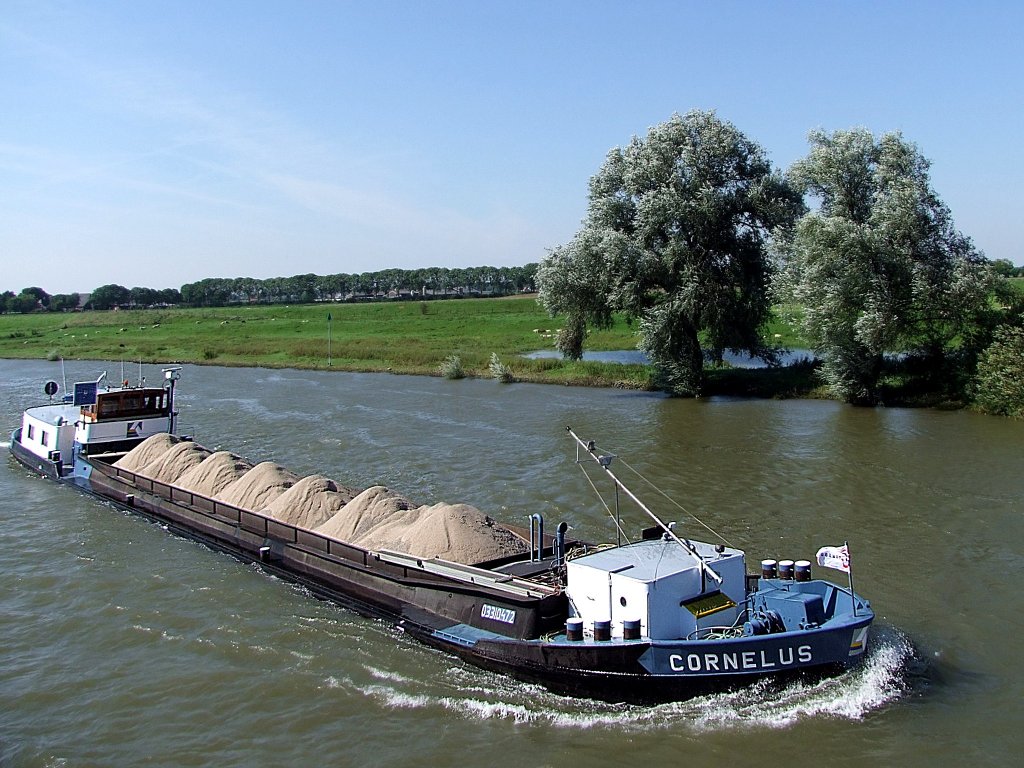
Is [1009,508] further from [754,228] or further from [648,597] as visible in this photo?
[754,228]

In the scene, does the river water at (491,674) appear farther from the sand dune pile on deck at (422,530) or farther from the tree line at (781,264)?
the tree line at (781,264)

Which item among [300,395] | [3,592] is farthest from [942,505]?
[300,395]

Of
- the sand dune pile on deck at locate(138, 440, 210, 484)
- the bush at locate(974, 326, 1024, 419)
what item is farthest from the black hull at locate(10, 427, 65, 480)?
the bush at locate(974, 326, 1024, 419)

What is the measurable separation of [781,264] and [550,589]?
1220 inches

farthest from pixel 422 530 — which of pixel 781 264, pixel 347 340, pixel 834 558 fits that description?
pixel 347 340

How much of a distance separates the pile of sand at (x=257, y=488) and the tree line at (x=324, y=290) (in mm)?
143894

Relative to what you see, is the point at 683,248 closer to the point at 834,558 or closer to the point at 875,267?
the point at 875,267

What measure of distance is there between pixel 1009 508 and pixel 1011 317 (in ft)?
59.8

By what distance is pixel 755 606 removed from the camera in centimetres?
1342

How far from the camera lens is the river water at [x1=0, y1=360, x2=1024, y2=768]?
11.7 metres

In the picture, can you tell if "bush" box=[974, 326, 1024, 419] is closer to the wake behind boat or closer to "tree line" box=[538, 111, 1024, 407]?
"tree line" box=[538, 111, 1024, 407]

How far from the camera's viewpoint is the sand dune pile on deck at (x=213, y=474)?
2175 cm

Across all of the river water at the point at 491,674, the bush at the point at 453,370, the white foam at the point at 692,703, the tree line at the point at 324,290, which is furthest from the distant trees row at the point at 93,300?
the white foam at the point at 692,703

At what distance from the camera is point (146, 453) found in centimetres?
2480
